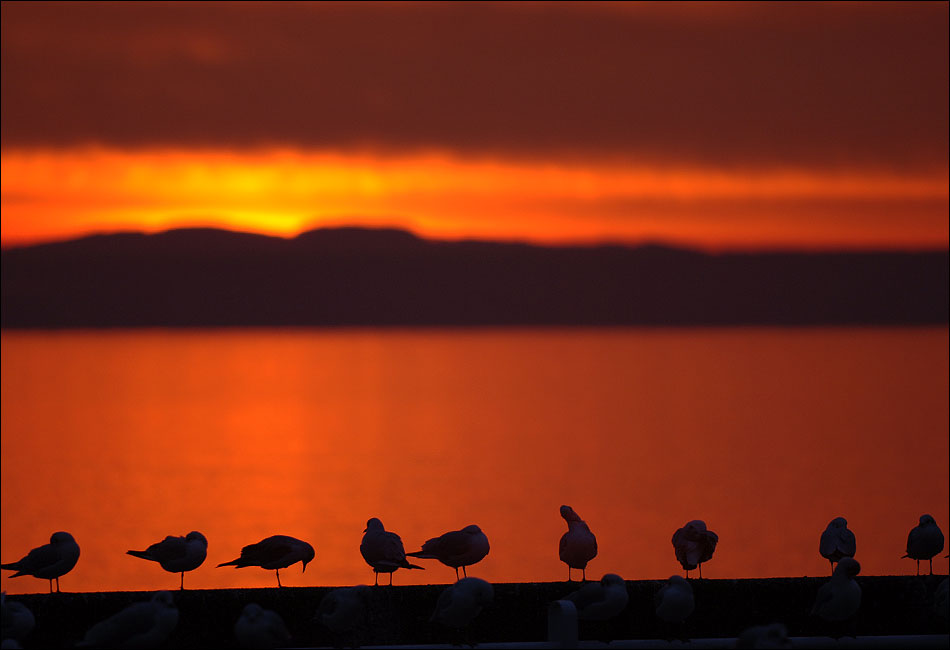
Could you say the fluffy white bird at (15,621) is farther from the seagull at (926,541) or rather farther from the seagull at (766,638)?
the seagull at (926,541)

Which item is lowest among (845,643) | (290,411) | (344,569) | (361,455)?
(845,643)

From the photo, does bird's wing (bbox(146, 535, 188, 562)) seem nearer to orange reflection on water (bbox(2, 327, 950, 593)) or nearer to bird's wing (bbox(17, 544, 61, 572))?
bird's wing (bbox(17, 544, 61, 572))

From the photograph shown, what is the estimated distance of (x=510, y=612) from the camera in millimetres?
13477

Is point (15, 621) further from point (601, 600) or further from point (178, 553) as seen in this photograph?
point (601, 600)

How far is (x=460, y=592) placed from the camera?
12.2m

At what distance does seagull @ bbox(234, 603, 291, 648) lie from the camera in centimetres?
1166

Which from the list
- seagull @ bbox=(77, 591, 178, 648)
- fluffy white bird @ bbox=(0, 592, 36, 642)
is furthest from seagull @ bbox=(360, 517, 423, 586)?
fluffy white bird @ bbox=(0, 592, 36, 642)

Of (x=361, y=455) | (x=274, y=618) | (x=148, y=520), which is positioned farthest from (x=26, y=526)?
(x=274, y=618)

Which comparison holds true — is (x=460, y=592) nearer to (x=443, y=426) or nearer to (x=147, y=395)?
(x=443, y=426)

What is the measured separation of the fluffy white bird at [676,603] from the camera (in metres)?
12.3

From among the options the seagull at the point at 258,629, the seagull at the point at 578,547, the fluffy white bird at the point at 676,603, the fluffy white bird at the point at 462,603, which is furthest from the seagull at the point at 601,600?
the seagull at the point at 578,547

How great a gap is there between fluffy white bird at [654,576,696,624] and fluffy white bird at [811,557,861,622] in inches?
41.8

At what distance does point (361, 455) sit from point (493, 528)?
22105 mm

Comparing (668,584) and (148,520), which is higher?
(148,520)
